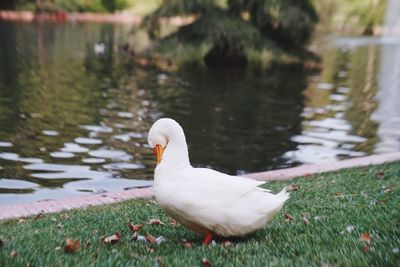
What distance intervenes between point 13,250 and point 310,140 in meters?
8.60

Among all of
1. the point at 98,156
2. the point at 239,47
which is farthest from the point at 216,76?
the point at 98,156

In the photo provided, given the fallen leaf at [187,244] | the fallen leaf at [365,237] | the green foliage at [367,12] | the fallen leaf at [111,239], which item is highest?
the fallen leaf at [365,237]

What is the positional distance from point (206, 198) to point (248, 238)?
0.56m

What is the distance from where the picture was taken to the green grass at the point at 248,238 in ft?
12.2

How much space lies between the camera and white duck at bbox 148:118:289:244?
4.03 m

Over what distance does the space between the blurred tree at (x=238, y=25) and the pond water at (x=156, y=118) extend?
1.26 metres

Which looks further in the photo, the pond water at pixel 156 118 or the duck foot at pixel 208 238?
the pond water at pixel 156 118

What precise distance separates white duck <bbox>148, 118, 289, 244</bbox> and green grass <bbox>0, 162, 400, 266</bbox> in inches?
6.3

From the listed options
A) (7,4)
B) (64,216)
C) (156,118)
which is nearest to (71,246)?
(64,216)

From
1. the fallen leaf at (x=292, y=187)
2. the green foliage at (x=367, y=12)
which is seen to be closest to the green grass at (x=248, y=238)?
the fallen leaf at (x=292, y=187)

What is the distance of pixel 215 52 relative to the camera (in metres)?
26.0

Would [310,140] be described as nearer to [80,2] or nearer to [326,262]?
[326,262]

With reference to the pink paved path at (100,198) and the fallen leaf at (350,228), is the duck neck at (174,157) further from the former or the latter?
the pink paved path at (100,198)

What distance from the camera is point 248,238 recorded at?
436 centimetres
